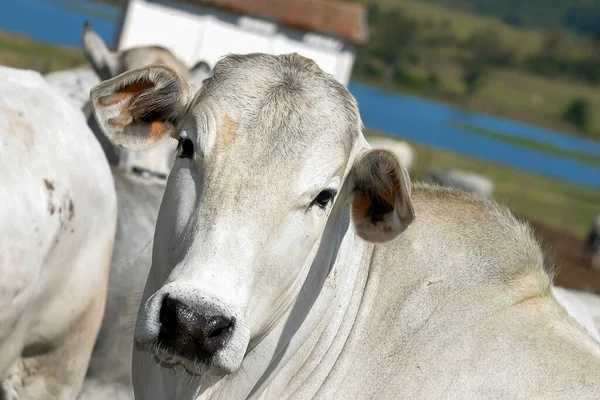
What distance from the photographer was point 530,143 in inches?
3386

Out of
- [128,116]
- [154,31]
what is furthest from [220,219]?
[154,31]

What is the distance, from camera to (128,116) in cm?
459

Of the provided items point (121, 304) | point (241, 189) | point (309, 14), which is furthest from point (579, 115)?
point (241, 189)

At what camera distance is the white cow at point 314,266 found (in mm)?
3947

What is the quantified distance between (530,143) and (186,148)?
8417 cm

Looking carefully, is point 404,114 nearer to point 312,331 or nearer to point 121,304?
point 121,304

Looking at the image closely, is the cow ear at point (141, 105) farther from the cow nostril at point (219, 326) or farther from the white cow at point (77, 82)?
the white cow at point (77, 82)

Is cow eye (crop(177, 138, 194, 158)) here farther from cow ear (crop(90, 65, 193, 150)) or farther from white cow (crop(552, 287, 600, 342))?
white cow (crop(552, 287, 600, 342))

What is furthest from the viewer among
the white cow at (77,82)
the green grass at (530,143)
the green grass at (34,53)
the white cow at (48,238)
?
the green grass at (530,143)

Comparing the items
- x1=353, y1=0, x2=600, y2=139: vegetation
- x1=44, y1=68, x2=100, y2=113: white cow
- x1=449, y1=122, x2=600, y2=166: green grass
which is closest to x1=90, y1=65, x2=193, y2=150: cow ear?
x1=44, y1=68, x2=100, y2=113: white cow

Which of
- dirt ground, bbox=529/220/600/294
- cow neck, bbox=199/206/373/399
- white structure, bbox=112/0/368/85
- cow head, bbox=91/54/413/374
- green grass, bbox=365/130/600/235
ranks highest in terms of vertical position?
cow head, bbox=91/54/413/374

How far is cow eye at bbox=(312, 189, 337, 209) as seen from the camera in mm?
4223

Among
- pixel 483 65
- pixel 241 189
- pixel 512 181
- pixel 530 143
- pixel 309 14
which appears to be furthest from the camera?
pixel 483 65

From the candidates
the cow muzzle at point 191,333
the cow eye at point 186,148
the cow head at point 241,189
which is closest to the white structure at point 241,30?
the cow head at point 241,189
